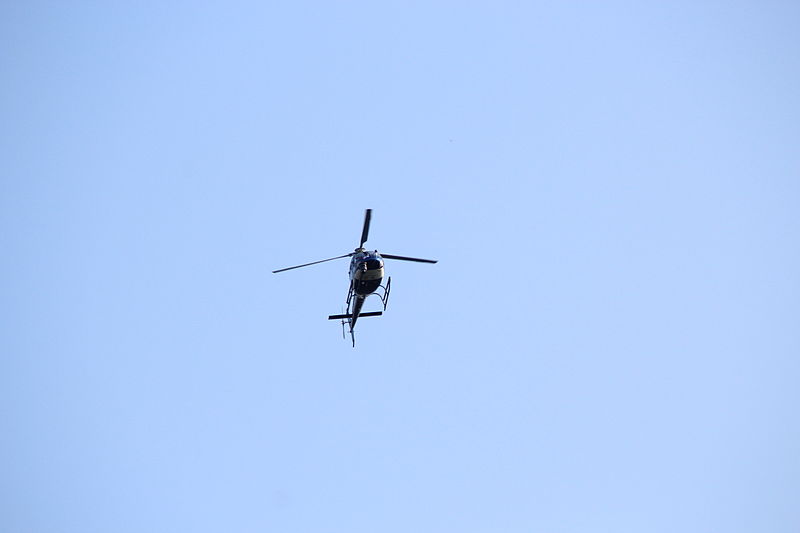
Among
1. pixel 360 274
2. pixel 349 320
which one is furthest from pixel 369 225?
pixel 349 320

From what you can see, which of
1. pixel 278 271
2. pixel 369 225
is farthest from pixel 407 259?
pixel 278 271

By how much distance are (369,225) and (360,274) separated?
7.52 ft

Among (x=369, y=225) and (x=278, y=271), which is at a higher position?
(x=369, y=225)

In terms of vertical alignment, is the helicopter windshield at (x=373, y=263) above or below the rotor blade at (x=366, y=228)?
below

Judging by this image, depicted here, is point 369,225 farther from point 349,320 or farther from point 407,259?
point 349,320

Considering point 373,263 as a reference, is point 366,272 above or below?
below

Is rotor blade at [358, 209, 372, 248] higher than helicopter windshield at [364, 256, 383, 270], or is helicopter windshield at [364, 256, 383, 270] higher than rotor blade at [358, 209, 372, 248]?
rotor blade at [358, 209, 372, 248]

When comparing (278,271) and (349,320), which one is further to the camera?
(349,320)

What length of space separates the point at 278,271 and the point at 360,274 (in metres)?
3.84

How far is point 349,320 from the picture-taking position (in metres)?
41.3

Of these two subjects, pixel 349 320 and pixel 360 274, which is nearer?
pixel 360 274

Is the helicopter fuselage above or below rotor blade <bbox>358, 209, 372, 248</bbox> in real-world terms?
below

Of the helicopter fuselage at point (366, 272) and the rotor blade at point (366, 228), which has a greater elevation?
the rotor blade at point (366, 228)

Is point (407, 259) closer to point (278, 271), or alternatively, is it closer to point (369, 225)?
point (369, 225)
